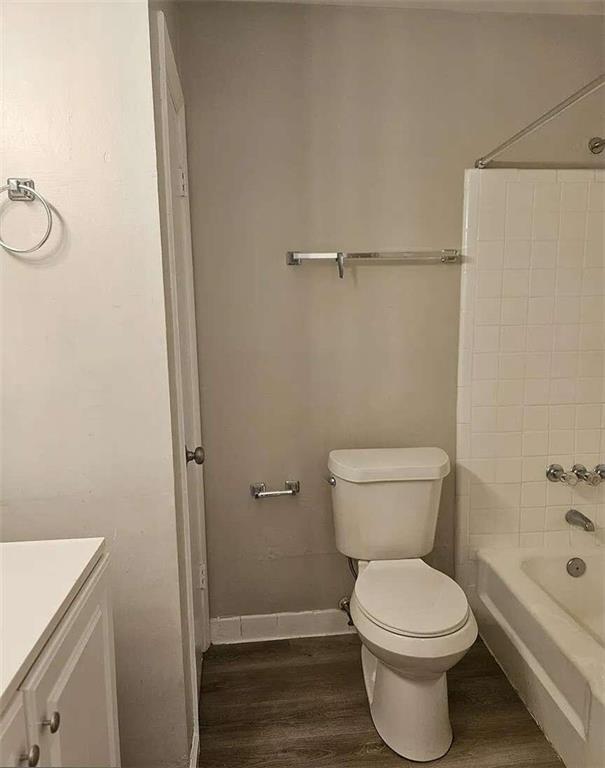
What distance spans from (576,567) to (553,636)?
0.58 metres

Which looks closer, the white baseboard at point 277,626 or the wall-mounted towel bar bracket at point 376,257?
the wall-mounted towel bar bracket at point 376,257

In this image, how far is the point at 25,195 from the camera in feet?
4.26

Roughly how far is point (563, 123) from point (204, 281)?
149 cm

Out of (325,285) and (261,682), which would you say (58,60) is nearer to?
(325,285)

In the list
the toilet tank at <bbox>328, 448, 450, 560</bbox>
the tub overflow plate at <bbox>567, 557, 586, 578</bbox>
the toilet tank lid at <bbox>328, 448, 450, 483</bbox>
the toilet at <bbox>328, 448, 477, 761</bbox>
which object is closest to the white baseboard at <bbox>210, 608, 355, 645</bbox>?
the toilet at <bbox>328, 448, 477, 761</bbox>

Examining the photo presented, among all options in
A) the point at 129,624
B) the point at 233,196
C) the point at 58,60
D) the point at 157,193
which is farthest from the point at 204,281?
the point at 129,624

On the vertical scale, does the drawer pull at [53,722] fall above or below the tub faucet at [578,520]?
above

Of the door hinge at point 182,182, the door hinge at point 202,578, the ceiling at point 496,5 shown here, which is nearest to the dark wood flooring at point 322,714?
the door hinge at point 202,578

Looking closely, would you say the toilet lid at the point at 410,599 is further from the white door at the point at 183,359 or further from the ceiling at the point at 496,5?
the ceiling at the point at 496,5

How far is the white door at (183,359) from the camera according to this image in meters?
1.46

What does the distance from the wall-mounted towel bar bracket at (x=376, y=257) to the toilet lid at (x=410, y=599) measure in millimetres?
1073

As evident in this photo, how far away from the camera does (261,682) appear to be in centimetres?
205

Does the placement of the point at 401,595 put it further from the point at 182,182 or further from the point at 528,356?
the point at 182,182

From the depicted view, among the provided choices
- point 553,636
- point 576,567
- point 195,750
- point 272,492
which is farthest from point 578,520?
point 195,750
